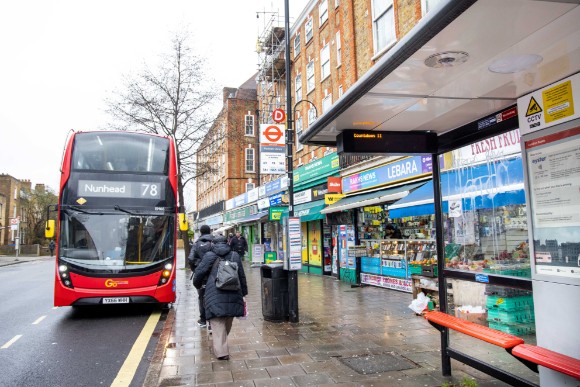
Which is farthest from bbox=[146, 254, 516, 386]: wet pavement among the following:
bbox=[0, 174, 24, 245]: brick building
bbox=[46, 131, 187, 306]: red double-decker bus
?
Answer: bbox=[0, 174, 24, 245]: brick building

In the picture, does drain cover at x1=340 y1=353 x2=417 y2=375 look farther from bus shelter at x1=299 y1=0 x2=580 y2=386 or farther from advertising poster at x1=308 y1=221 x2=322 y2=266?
advertising poster at x1=308 y1=221 x2=322 y2=266

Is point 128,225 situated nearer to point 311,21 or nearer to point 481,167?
point 481,167

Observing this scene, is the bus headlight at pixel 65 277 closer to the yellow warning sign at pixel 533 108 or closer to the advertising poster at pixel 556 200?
the advertising poster at pixel 556 200

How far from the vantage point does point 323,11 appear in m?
19.9

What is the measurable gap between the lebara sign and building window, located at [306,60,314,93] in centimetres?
709

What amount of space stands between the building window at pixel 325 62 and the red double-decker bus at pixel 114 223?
11733mm

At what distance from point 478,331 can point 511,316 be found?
78 centimetres

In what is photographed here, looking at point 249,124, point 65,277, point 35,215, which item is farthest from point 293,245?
point 35,215

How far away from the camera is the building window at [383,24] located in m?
13.9

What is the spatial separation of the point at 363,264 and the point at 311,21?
13.5m

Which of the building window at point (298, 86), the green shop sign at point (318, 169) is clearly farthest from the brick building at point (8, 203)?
the green shop sign at point (318, 169)

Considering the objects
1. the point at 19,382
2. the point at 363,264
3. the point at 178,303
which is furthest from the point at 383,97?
the point at 363,264

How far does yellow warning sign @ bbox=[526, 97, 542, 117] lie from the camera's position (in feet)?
11.9

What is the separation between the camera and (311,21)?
21375 mm
